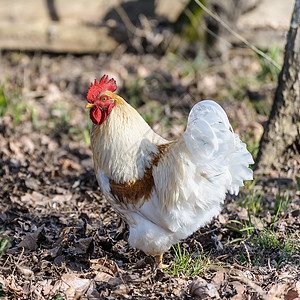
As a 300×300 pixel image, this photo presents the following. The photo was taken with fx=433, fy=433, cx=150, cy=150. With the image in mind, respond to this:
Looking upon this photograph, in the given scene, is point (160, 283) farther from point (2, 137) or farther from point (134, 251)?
point (2, 137)

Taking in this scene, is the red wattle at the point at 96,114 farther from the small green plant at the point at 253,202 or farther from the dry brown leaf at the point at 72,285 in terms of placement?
A: the small green plant at the point at 253,202

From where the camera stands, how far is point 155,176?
3.50 meters

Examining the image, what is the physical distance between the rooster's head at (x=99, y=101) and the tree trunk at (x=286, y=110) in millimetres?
2044

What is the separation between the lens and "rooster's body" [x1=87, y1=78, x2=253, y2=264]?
3289mm

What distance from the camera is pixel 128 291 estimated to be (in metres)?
3.14

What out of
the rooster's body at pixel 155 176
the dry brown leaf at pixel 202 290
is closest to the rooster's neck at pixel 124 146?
the rooster's body at pixel 155 176

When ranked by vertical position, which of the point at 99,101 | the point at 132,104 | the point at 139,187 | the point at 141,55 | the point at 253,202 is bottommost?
the point at 253,202

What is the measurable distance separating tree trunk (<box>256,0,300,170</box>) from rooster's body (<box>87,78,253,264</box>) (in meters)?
1.55

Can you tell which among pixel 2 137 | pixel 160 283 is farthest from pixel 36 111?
pixel 160 283

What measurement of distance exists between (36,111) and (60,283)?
382cm

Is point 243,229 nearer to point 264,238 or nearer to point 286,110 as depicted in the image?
point 264,238

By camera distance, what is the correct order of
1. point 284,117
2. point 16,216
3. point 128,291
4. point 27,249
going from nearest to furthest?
1. point 128,291
2. point 27,249
3. point 16,216
4. point 284,117

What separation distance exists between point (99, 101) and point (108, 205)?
4.95ft

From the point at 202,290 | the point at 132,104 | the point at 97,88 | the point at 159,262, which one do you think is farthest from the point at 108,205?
the point at 132,104
